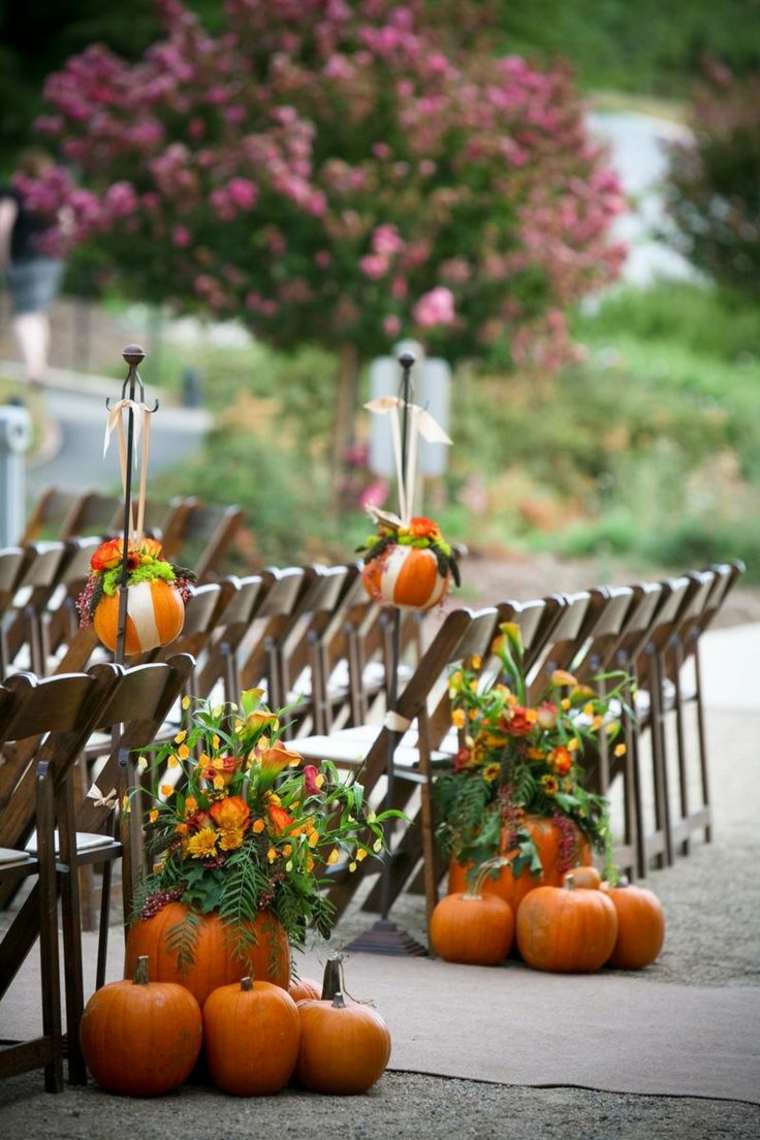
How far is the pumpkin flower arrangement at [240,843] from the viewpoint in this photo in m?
4.44

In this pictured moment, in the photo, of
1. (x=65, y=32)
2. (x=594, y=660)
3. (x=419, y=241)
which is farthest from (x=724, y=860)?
(x=65, y=32)

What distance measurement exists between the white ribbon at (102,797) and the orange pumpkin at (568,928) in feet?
4.14

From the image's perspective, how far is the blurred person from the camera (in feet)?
53.2

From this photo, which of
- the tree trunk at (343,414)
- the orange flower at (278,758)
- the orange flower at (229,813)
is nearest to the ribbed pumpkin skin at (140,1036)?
the orange flower at (229,813)


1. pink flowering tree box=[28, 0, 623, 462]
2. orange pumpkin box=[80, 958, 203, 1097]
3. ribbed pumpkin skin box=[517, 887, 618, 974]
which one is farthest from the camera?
pink flowering tree box=[28, 0, 623, 462]

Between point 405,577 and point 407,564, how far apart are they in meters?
0.04

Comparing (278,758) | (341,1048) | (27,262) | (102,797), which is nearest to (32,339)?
(27,262)

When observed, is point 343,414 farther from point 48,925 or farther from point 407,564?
point 48,925

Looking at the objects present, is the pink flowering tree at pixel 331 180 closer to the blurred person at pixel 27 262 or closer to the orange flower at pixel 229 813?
the blurred person at pixel 27 262

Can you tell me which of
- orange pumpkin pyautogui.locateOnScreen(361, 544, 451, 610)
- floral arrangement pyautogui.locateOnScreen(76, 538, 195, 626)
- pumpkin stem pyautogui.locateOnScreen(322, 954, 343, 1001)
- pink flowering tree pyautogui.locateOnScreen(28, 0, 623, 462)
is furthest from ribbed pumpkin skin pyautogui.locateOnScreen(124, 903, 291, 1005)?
pink flowering tree pyautogui.locateOnScreen(28, 0, 623, 462)

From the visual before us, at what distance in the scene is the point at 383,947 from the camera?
19.1ft

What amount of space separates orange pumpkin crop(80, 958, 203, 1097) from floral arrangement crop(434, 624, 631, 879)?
5.30 feet

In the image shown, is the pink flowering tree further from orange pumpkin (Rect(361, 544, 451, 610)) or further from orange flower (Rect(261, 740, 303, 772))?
orange flower (Rect(261, 740, 303, 772))

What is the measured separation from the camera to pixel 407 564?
20.0ft
